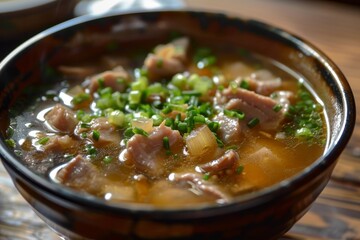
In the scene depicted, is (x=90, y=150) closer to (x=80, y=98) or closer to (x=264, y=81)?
(x=80, y=98)

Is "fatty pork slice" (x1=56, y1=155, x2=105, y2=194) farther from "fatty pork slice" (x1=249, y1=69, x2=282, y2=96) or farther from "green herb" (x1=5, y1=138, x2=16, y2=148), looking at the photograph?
"fatty pork slice" (x1=249, y1=69, x2=282, y2=96)

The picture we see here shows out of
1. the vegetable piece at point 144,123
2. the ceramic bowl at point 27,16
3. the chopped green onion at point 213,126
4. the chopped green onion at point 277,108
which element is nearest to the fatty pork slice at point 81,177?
the vegetable piece at point 144,123

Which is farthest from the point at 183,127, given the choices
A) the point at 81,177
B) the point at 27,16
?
the point at 27,16

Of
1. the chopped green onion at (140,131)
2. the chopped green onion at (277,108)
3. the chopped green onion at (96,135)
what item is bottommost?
the chopped green onion at (96,135)

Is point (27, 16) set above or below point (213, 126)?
above

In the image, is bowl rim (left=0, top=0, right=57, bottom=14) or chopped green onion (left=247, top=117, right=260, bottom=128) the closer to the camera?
chopped green onion (left=247, top=117, right=260, bottom=128)

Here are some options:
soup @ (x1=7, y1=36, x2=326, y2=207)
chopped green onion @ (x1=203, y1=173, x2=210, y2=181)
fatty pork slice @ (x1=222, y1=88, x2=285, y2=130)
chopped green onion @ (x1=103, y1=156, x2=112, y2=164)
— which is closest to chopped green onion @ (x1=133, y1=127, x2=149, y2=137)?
soup @ (x1=7, y1=36, x2=326, y2=207)

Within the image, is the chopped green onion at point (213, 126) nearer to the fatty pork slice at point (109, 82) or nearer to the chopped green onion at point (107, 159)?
the chopped green onion at point (107, 159)
